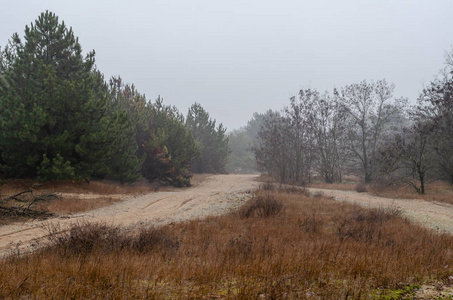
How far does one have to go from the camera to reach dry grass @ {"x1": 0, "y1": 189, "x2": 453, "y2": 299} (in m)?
3.06

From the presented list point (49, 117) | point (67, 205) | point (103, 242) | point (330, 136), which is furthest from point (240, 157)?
point (103, 242)

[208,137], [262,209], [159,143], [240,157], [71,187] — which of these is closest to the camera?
[262,209]

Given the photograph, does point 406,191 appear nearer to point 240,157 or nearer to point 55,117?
point 55,117

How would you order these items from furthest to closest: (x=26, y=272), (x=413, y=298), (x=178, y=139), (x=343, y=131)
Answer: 1. (x=343, y=131)
2. (x=178, y=139)
3. (x=26, y=272)
4. (x=413, y=298)


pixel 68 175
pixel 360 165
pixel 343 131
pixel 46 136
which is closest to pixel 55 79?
pixel 46 136

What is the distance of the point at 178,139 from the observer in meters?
28.9

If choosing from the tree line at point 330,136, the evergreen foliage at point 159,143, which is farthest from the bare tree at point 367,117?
the evergreen foliage at point 159,143

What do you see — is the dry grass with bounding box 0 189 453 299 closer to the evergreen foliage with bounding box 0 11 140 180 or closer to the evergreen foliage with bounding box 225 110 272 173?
the evergreen foliage with bounding box 0 11 140 180

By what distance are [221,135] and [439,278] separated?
4443cm

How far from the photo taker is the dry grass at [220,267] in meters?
3.06

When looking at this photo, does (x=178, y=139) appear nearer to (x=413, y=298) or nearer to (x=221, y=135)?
(x=221, y=135)

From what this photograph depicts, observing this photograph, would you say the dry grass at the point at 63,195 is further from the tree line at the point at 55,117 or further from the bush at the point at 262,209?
the bush at the point at 262,209

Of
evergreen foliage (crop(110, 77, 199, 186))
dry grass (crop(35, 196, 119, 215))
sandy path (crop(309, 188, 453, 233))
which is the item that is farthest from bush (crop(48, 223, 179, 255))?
evergreen foliage (crop(110, 77, 199, 186))

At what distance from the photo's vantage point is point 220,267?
4.07 metres
